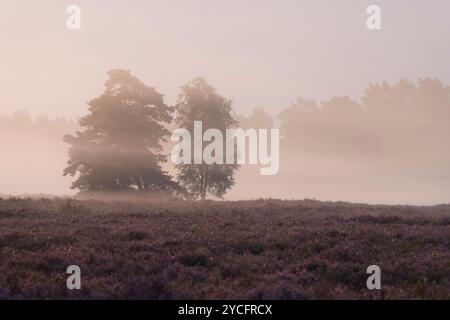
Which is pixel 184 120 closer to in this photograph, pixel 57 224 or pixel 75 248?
pixel 57 224

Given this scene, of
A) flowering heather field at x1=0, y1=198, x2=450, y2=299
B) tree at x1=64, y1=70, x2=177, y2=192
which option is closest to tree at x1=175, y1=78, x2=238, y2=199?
tree at x1=64, y1=70, x2=177, y2=192

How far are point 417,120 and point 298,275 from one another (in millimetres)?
103457

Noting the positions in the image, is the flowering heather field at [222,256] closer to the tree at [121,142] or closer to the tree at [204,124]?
the tree at [121,142]

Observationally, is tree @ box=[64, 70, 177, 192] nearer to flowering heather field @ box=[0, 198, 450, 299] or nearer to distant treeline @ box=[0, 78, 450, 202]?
flowering heather field @ box=[0, 198, 450, 299]

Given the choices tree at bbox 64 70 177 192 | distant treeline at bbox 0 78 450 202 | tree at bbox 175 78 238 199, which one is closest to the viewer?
tree at bbox 64 70 177 192

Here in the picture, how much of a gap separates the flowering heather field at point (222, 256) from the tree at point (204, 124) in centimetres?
2800

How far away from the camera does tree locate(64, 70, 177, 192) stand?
A: 4012 cm

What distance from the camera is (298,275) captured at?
1125 cm

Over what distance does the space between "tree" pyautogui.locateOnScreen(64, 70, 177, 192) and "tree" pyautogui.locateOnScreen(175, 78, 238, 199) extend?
4.44 metres

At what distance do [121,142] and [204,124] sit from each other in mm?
9440

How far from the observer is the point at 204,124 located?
1879 inches

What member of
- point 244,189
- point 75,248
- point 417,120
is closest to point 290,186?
point 244,189

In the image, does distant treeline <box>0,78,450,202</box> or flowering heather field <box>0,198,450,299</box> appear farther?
distant treeline <box>0,78,450,202</box>

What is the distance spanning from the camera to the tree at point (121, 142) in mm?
40125
